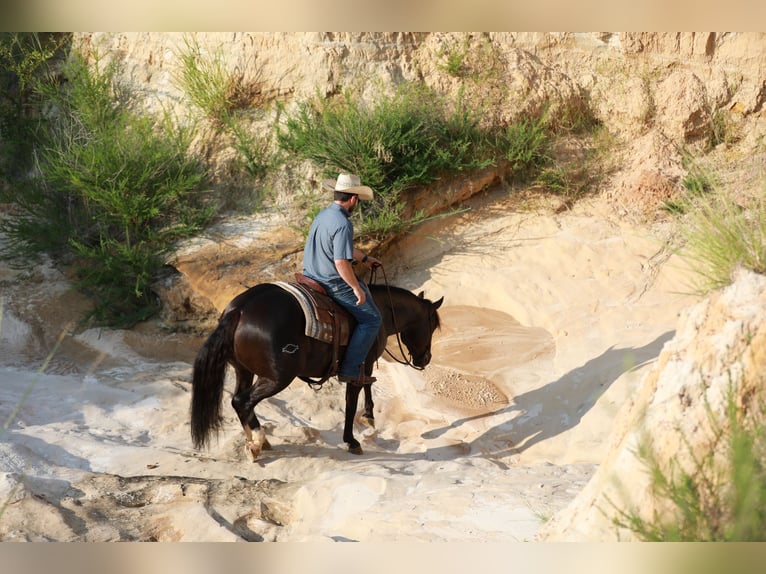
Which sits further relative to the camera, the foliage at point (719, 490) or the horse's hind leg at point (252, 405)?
the horse's hind leg at point (252, 405)

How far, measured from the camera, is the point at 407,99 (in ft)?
31.2

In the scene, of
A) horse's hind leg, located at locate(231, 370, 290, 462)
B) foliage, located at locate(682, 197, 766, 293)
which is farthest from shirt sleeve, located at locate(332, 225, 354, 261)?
foliage, located at locate(682, 197, 766, 293)

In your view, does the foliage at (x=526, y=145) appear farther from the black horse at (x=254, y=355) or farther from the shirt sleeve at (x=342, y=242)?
the black horse at (x=254, y=355)

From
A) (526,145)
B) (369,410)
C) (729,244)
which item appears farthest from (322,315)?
(526,145)

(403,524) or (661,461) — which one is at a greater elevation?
(661,461)

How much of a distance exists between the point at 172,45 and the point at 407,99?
3.68 meters

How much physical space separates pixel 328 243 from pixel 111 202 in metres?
4.39

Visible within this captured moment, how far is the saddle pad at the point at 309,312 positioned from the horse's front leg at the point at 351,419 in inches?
29.3

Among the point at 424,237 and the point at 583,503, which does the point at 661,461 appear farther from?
the point at 424,237

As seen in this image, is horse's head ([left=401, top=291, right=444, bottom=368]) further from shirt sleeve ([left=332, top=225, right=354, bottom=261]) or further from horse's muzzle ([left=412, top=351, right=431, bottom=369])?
shirt sleeve ([left=332, top=225, right=354, bottom=261])

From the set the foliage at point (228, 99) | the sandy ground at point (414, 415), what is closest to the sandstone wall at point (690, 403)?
the sandy ground at point (414, 415)

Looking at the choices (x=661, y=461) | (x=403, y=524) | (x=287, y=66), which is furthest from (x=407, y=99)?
(x=661, y=461)

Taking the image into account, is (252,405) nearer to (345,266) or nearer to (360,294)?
(360,294)

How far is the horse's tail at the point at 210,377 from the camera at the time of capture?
567 cm
